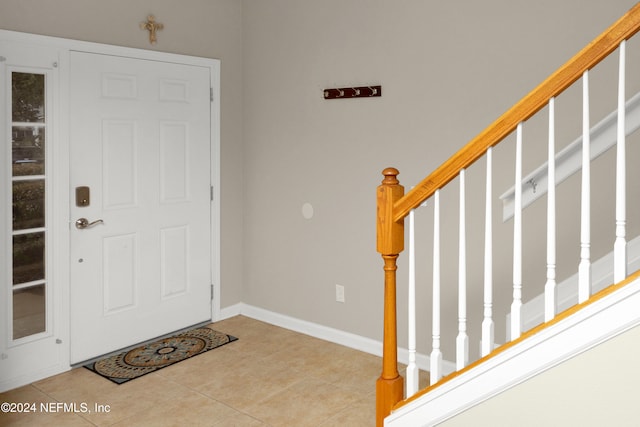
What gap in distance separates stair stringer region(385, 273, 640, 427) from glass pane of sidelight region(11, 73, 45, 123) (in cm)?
269

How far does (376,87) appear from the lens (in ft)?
12.6

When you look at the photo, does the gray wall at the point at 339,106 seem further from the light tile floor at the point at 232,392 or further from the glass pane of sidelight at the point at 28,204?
the glass pane of sidelight at the point at 28,204

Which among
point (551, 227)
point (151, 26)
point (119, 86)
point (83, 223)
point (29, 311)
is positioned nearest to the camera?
point (551, 227)

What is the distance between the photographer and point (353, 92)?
13.0 feet

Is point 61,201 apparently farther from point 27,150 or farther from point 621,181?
point 621,181

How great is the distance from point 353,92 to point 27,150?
2.09 meters

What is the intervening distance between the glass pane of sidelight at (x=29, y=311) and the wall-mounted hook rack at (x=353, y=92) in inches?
89.5

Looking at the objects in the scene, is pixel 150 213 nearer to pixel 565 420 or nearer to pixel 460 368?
pixel 460 368

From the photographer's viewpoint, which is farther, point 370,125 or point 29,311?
point 370,125

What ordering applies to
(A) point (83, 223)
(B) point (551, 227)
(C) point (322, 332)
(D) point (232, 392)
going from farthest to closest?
1. (C) point (322, 332)
2. (A) point (83, 223)
3. (D) point (232, 392)
4. (B) point (551, 227)

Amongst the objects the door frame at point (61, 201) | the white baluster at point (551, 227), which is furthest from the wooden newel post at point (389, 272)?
the door frame at point (61, 201)

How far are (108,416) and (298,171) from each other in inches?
84.0

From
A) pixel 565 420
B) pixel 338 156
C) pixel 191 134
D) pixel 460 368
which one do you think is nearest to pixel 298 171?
pixel 338 156

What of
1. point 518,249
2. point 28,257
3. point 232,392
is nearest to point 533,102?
point 518,249
